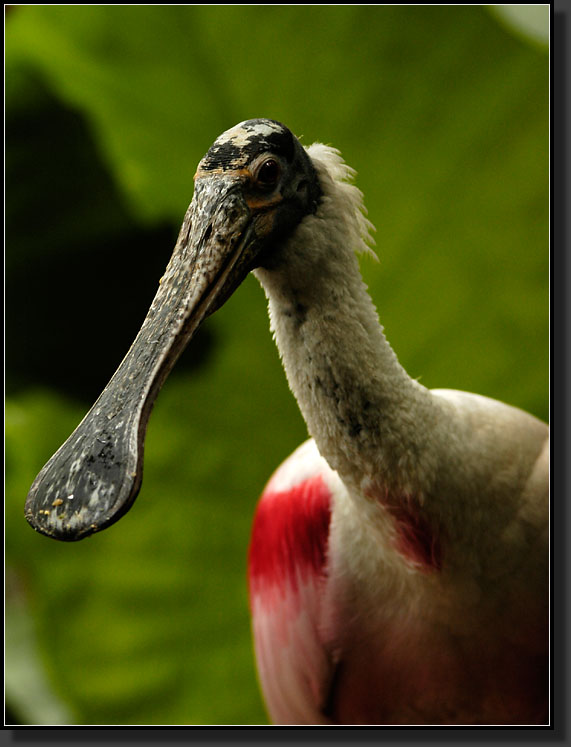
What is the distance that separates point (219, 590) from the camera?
4.71 ft

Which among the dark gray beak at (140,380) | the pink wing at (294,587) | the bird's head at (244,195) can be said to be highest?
the bird's head at (244,195)

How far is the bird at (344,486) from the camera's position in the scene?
0.68m

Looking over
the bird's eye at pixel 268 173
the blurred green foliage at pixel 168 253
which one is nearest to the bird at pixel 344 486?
the bird's eye at pixel 268 173

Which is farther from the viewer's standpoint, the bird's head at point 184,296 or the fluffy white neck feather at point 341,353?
the fluffy white neck feather at point 341,353

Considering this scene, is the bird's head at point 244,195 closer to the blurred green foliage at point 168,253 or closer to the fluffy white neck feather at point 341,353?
the fluffy white neck feather at point 341,353

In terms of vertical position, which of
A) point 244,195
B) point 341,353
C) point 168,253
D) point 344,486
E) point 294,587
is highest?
point 168,253

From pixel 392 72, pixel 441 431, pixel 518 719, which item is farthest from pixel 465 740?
pixel 392 72

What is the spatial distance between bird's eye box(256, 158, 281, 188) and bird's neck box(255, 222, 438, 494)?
6cm

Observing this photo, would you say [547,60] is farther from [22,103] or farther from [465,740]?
[465,740]

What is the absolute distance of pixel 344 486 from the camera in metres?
0.97

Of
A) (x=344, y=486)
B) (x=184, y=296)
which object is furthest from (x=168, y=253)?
(x=184, y=296)

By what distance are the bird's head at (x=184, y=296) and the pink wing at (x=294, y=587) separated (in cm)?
44

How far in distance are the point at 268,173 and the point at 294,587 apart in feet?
2.09

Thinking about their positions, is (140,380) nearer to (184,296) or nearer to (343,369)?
(184,296)
